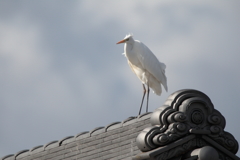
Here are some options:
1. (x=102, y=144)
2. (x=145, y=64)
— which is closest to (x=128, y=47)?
(x=145, y=64)

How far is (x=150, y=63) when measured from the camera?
1450 centimetres

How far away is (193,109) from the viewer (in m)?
7.08

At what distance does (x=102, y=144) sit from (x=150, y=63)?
5597 millimetres

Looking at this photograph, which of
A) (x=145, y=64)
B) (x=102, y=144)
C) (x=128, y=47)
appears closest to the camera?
(x=102, y=144)

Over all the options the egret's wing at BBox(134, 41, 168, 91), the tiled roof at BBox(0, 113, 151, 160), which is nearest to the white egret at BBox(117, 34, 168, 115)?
the egret's wing at BBox(134, 41, 168, 91)

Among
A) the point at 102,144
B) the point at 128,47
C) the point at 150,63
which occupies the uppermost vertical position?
the point at 128,47

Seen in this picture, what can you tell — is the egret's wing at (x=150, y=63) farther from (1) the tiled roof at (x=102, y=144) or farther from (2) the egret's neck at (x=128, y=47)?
(1) the tiled roof at (x=102, y=144)

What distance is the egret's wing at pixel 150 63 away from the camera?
14.5 metres

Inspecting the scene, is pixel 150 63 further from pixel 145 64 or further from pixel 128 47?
pixel 128 47

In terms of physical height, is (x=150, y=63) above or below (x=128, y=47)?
below

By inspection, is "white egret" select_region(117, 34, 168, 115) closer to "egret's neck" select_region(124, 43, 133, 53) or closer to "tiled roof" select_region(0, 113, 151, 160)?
"egret's neck" select_region(124, 43, 133, 53)

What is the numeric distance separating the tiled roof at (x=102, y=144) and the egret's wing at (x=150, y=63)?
15.3 feet

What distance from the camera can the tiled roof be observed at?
868 centimetres

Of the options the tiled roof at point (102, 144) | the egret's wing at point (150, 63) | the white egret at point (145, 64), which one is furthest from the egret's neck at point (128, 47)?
the tiled roof at point (102, 144)
